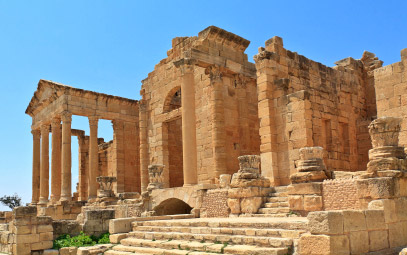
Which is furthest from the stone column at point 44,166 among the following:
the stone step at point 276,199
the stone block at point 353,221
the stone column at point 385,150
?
the stone block at point 353,221

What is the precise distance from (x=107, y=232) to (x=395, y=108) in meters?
10.5

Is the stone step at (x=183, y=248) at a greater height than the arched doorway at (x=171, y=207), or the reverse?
the arched doorway at (x=171, y=207)

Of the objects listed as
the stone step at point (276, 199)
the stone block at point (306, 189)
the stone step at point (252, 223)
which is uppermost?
the stone block at point (306, 189)

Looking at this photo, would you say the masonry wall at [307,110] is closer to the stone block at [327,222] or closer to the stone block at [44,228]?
the stone block at [44,228]

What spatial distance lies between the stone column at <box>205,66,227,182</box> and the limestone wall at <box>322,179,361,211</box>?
8518 mm

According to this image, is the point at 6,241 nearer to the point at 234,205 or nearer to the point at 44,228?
the point at 44,228

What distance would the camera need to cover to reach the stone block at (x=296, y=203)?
460 inches

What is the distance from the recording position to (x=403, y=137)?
14406 millimetres

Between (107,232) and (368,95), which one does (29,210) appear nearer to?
(107,232)

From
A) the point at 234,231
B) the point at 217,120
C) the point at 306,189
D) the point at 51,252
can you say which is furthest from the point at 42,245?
the point at 217,120

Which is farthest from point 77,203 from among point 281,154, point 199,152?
point 281,154

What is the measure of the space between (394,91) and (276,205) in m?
5.94

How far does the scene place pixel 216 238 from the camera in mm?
9547

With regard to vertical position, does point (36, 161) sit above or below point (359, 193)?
above
